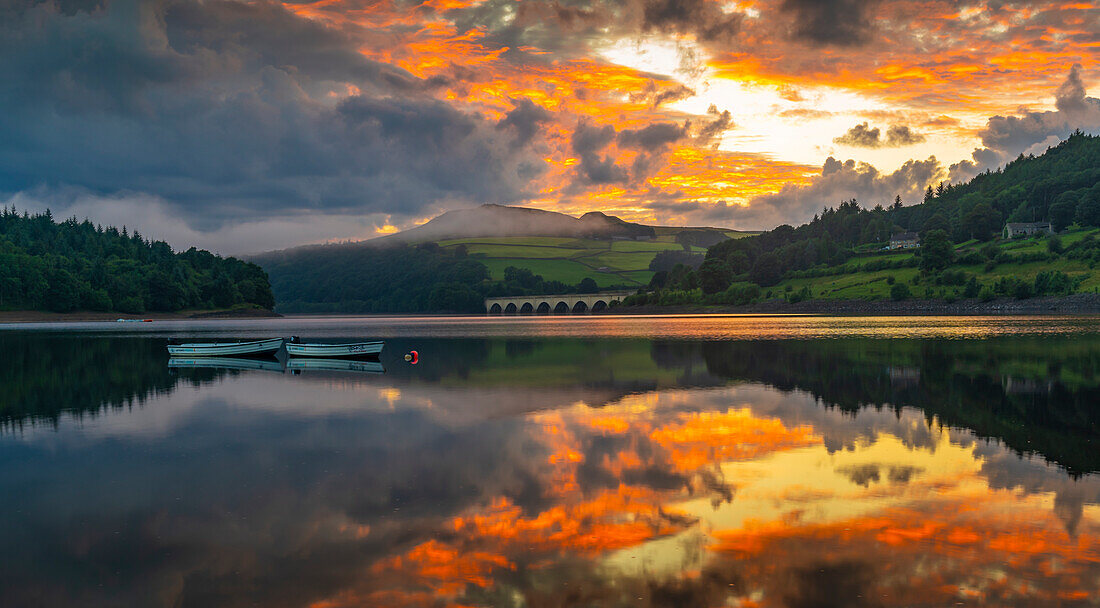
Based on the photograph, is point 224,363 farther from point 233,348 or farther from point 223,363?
point 233,348

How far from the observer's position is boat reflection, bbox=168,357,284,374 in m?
57.3

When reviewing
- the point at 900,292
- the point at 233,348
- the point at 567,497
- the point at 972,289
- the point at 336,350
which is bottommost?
the point at 900,292

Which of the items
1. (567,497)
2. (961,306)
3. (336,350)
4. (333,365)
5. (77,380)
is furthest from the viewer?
(961,306)

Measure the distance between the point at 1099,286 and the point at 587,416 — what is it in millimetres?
157436

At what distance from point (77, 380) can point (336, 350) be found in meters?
20.3

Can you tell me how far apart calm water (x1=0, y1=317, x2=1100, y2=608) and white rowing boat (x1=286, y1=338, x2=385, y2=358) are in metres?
24.2

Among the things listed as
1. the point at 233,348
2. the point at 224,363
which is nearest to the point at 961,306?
the point at 233,348

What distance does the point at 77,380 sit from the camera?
44.9 m

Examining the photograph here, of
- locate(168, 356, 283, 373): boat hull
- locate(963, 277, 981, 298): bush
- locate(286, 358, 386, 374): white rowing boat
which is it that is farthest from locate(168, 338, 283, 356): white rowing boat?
locate(963, 277, 981, 298): bush

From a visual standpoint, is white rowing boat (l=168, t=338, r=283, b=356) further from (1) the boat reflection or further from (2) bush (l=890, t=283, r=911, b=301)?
(2) bush (l=890, t=283, r=911, b=301)

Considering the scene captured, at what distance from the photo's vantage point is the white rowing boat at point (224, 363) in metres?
57.7

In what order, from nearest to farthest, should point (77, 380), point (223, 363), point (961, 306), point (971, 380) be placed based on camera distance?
point (971, 380) < point (77, 380) < point (223, 363) < point (961, 306)

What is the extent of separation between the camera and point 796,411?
91.9 ft

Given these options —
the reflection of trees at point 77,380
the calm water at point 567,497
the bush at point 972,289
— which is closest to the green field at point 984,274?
the bush at point 972,289
